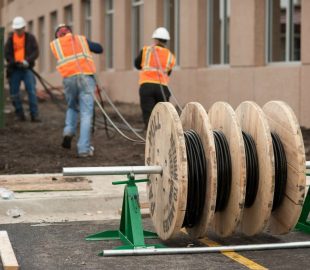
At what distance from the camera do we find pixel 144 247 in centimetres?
Answer: 734

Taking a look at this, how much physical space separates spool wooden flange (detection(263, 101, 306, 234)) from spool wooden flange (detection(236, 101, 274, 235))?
21 cm

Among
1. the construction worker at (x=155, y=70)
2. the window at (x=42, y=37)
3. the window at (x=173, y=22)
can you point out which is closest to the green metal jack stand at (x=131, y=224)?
the construction worker at (x=155, y=70)

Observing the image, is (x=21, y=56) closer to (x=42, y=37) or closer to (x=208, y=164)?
(x=208, y=164)

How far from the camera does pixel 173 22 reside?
23.5m

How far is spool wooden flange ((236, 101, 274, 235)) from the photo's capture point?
24.2ft

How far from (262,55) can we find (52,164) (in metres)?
7.06

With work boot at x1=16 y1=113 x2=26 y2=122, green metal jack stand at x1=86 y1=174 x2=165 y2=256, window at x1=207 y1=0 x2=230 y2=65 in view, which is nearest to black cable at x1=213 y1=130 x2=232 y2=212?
green metal jack stand at x1=86 y1=174 x2=165 y2=256

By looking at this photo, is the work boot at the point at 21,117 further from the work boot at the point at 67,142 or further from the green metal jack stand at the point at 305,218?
the green metal jack stand at the point at 305,218

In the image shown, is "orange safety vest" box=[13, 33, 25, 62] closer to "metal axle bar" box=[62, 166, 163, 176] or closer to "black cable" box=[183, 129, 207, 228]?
"metal axle bar" box=[62, 166, 163, 176]

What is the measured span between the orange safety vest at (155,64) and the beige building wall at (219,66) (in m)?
2.81

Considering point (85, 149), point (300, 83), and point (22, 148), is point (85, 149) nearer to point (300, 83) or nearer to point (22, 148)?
point (22, 148)

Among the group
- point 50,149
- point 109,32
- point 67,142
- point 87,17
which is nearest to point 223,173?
point 67,142

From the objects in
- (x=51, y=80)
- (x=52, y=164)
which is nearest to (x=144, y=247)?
(x=52, y=164)

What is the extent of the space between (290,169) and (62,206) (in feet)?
9.38
